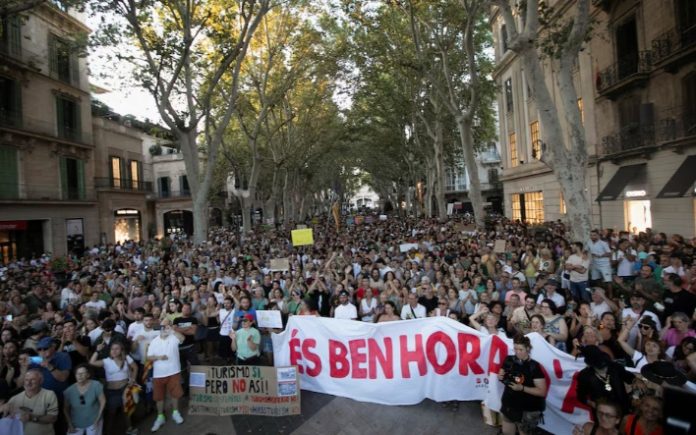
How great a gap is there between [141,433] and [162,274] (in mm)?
7867

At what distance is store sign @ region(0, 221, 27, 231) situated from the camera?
22481mm

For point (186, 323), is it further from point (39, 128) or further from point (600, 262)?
point (39, 128)

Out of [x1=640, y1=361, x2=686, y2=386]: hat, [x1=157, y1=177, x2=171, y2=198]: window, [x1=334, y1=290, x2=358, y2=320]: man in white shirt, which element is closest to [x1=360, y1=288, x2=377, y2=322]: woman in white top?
[x1=334, y1=290, x2=358, y2=320]: man in white shirt

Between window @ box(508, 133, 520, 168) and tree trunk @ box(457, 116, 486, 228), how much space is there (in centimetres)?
1255

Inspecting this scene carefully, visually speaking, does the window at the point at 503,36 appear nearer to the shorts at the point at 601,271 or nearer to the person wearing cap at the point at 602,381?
the shorts at the point at 601,271

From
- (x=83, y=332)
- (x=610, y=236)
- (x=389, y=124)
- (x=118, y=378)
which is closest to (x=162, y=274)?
(x=83, y=332)

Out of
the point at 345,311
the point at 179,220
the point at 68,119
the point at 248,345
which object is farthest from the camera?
the point at 179,220

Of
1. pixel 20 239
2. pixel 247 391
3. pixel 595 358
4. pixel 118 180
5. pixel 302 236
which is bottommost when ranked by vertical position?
pixel 247 391

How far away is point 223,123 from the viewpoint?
17.1m

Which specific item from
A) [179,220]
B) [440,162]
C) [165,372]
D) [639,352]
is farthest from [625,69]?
[179,220]

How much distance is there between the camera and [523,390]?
15.6ft

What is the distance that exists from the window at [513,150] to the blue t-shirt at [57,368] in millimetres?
30221

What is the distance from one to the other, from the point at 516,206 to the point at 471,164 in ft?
50.4

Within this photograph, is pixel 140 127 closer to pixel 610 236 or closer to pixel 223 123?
pixel 223 123
